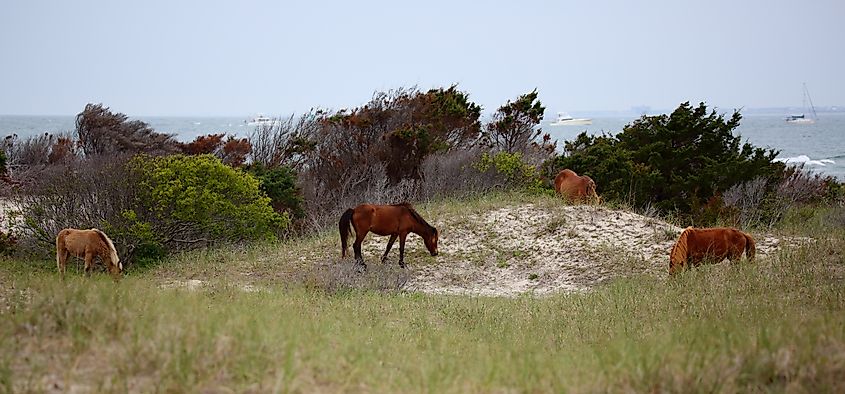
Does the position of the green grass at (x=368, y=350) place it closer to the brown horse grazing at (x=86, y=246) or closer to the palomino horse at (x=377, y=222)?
the brown horse grazing at (x=86, y=246)

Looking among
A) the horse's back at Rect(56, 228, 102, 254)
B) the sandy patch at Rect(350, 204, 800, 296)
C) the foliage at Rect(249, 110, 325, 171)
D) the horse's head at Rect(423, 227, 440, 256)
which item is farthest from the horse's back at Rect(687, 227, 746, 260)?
the foliage at Rect(249, 110, 325, 171)

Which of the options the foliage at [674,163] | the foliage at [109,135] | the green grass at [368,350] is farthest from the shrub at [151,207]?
the foliage at [109,135]

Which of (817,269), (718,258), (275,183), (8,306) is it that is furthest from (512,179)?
(8,306)

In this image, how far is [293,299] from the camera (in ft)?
34.1

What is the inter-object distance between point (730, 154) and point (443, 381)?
936 inches

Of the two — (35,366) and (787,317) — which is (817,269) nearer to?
(787,317)

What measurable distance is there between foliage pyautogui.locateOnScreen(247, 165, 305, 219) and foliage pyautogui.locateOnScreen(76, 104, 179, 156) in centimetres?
1076

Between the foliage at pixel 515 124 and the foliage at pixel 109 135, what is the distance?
45.2ft

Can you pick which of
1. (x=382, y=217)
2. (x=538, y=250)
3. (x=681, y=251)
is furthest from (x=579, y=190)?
(x=681, y=251)

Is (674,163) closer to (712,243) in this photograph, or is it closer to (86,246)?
(712,243)

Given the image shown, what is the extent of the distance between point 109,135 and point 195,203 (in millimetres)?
17536

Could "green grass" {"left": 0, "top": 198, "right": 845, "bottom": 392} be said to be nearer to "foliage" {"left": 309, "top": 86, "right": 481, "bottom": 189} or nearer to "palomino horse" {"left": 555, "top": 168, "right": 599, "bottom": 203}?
"palomino horse" {"left": 555, "top": 168, "right": 599, "bottom": 203}

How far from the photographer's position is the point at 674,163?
2670 cm

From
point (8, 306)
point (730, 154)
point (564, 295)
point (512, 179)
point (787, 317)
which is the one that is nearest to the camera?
point (8, 306)
